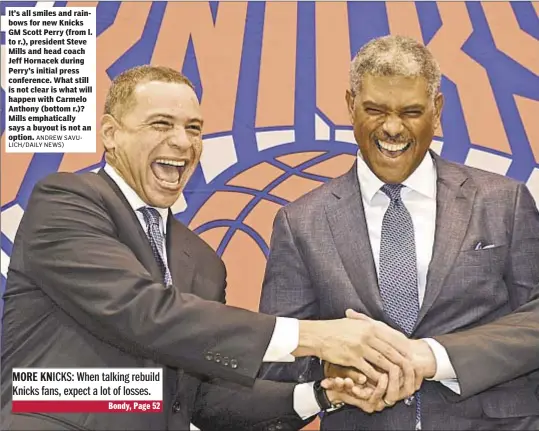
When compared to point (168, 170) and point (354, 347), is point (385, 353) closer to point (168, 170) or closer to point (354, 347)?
point (354, 347)

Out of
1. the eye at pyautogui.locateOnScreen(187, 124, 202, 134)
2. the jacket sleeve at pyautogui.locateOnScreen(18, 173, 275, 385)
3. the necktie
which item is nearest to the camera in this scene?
the jacket sleeve at pyautogui.locateOnScreen(18, 173, 275, 385)

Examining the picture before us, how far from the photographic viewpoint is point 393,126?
8.93 ft

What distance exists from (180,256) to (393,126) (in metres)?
0.78

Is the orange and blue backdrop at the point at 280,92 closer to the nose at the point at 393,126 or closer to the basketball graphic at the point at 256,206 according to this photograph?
the basketball graphic at the point at 256,206

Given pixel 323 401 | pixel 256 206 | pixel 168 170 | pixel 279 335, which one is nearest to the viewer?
pixel 279 335

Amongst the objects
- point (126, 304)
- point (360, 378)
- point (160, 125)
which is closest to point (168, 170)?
point (160, 125)

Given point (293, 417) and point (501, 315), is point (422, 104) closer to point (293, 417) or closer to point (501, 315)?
point (501, 315)

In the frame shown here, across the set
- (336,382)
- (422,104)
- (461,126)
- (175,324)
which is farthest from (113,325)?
(461,126)

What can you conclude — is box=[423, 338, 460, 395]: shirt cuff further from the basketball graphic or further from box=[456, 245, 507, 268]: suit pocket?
the basketball graphic

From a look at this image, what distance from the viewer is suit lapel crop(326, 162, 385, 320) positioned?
2658 millimetres

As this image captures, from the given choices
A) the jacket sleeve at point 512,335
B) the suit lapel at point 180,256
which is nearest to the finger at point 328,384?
the jacket sleeve at point 512,335

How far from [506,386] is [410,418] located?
0.30 metres

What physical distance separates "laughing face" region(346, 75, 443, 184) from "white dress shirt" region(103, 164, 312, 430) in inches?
23.3

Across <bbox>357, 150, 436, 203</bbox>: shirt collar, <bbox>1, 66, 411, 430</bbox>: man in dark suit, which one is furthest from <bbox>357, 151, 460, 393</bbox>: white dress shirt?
<bbox>1, 66, 411, 430</bbox>: man in dark suit
